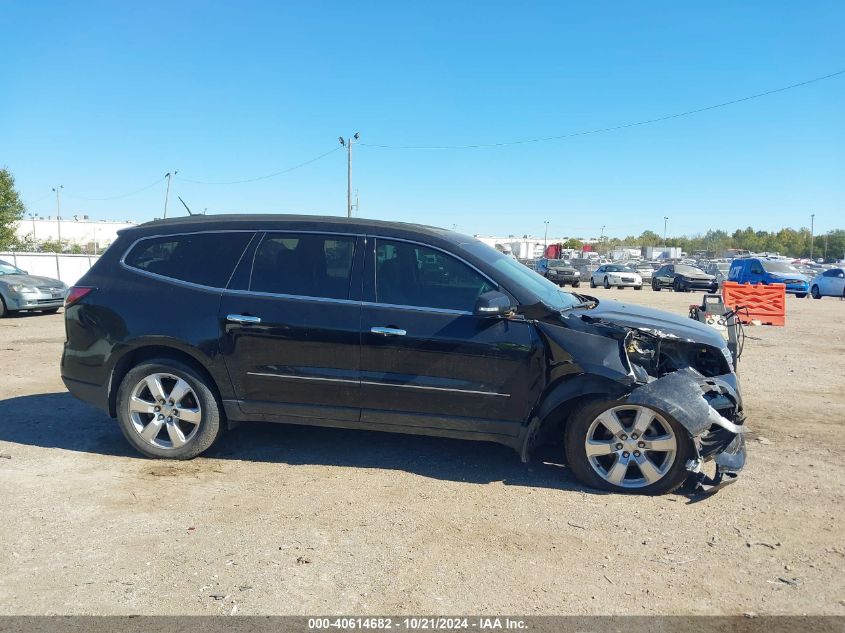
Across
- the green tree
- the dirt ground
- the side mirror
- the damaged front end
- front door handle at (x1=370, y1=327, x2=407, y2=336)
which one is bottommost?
the dirt ground

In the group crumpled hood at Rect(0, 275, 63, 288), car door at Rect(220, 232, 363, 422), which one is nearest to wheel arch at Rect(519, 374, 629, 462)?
car door at Rect(220, 232, 363, 422)

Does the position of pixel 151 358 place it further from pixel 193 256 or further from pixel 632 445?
pixel 632 445

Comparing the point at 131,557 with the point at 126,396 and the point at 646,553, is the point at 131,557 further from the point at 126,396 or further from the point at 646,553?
the point at 646,553

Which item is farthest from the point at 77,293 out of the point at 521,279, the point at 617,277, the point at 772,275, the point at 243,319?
the point at 617,277

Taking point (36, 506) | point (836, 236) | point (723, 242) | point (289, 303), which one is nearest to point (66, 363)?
point (36, 506)

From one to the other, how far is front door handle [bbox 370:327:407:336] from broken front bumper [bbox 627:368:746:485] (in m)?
1.62

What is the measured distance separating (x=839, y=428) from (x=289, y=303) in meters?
5.22

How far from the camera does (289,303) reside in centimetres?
477

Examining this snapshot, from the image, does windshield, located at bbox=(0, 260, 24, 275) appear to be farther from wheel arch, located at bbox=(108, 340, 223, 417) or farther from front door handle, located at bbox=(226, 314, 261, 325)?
front door handle, located at bbox=(226, 314, 261, 325)

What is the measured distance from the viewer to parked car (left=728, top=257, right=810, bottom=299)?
29.0m

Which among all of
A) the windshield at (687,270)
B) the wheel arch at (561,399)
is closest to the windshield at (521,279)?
the wheel arch at (561,399)

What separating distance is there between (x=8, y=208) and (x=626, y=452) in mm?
58634

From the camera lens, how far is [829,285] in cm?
2900

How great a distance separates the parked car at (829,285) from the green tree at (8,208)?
182ft
